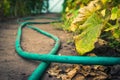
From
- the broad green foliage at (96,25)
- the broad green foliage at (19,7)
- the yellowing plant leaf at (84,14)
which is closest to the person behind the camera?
the broad green foliage at (96,25)

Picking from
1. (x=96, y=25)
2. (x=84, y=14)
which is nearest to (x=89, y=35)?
(x=96, y=25)

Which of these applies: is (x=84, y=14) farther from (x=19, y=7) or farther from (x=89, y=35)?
(x=19, y=7)

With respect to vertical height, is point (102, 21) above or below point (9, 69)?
above

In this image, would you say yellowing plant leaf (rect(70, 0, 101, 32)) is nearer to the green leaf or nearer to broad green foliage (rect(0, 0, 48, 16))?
the green leaf

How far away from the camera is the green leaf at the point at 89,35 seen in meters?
2.53

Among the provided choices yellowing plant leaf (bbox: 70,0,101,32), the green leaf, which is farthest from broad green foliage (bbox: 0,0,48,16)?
the green leaf

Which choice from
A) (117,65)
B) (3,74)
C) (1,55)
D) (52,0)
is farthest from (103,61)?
(52,0)

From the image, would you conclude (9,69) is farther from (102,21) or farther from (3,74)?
(102,21)

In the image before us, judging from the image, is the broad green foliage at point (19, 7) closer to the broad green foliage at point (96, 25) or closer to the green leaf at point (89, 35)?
the broad green foliage at point (96, 25)

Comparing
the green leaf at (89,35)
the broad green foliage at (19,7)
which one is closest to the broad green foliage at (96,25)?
the green leaf at (89,35)

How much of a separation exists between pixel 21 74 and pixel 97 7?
1.32 meters

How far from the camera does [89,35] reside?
8.52 feet

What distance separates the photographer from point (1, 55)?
121 inches

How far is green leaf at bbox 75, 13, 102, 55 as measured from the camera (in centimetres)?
253
